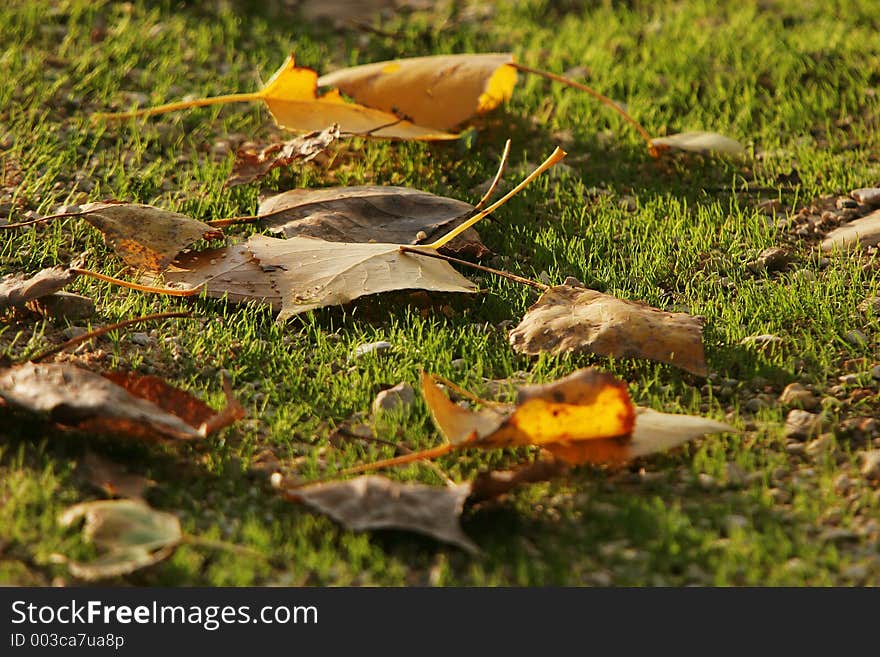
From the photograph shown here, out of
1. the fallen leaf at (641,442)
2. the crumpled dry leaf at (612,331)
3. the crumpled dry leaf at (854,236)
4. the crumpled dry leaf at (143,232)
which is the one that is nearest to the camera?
the fallen leaf at (641,442)

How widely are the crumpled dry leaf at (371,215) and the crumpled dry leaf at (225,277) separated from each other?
0.64 feet

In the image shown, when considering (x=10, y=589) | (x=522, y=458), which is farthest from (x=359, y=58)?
(x=10, y=589)

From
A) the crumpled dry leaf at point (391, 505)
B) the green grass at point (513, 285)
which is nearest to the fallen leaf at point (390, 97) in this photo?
the green grass at point (513, 285)

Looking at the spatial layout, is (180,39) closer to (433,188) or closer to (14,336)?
(433,188)

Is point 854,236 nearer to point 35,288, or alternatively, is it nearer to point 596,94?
point 596,94

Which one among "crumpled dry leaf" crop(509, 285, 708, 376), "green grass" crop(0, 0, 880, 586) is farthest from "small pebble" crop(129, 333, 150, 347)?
"crumpled dry leaf" crop(509, 285, 708, 376)

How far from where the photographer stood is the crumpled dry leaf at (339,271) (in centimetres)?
267

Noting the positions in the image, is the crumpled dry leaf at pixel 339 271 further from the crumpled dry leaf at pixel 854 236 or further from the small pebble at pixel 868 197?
the small pebble at pixel 868 197

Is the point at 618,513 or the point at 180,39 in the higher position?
the point at 180,39

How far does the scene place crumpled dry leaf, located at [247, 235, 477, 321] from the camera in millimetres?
2670

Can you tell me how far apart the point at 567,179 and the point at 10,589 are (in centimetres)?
221

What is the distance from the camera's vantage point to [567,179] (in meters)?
3.51

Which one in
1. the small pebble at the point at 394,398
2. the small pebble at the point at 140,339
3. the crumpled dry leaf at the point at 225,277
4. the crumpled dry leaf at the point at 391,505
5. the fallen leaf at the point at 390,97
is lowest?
the small pebble at the point at 394,398

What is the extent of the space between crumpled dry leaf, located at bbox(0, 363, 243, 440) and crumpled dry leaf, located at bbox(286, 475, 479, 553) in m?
0.29
